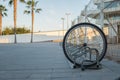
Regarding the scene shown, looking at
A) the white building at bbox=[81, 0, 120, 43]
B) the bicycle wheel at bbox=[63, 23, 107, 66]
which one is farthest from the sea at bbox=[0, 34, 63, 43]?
the bicycle wheel at bbox=[63, 23, 107, 66]

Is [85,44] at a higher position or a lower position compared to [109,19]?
lower

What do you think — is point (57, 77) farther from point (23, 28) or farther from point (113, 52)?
point (23, 28)

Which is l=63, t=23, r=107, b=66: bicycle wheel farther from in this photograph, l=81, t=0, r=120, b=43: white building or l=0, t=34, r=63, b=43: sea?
l=0, t=34, r=63, b=43: sea

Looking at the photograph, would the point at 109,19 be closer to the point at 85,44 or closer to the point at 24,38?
the point at 85,44

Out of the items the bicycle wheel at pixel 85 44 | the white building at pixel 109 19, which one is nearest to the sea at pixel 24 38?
the white building at pixel 109 19

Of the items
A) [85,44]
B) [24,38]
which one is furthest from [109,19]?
[24,38]

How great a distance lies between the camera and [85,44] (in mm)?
7660

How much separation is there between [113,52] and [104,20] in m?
1.16

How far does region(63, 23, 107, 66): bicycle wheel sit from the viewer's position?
7391 mm

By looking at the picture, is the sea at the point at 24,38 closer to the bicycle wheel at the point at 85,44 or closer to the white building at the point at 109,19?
the white building at the point at 109,19

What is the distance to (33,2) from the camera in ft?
240

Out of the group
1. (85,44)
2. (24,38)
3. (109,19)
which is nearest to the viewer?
(85,44)

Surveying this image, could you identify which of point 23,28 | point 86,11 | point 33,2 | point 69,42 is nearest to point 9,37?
point 33,2

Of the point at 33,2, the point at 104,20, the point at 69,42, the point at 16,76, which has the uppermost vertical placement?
the point at 33,2
